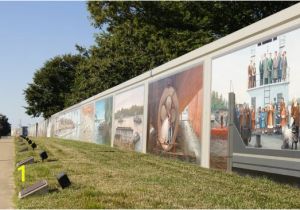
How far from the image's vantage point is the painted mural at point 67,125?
47.1m

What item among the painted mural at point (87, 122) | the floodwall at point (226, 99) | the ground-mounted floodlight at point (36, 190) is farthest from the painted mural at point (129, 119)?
the ground-mounted floodlight at point (36, 190)

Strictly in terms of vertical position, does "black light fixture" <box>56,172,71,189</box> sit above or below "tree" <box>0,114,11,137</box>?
below

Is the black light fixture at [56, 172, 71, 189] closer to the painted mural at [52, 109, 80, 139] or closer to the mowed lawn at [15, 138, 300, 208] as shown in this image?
the mowed lawn at [15, 138, 300, 208]

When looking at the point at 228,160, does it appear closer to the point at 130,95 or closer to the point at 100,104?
the point at 130,95

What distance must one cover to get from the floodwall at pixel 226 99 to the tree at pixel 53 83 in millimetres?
62466

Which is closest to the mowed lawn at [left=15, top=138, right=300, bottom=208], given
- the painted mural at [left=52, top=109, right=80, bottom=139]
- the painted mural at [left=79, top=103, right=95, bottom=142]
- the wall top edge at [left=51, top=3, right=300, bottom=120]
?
the wall top edge at [left=51, top=3, right=300, bottom=120]

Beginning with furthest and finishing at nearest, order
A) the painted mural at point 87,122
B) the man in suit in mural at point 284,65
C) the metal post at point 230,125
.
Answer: the painted mural at point 87,122 < the metal post at point 230,125 < the man in suit in mural at point 284,65

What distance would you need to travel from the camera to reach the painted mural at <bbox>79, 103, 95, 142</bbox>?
39031mm

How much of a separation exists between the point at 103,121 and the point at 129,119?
829 centimetres

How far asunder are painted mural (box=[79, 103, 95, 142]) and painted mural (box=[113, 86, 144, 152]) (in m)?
8.85

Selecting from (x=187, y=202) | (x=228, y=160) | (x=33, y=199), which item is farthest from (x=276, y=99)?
(x=33, y=199)

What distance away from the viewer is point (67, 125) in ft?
176

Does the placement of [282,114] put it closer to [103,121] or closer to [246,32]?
[246,32]

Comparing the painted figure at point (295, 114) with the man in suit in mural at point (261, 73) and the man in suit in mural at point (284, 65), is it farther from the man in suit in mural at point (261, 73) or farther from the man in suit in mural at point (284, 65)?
the man in suit in mural at point (261, 73)
